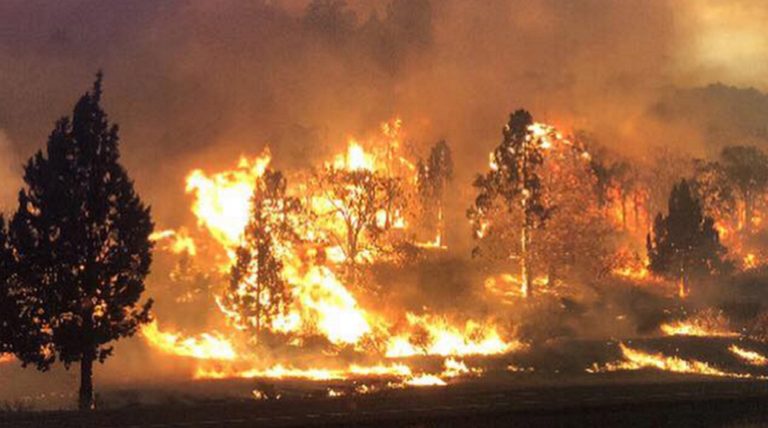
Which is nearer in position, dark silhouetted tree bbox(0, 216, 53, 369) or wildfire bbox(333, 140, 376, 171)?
dark silhouetted tree bbox(0, 216, 53, 369)

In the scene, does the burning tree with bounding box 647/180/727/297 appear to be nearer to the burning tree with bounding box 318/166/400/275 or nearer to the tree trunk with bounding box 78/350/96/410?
the burning tree with bounding box 318/166/400/275

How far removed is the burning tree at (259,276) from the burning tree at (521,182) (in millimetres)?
24724

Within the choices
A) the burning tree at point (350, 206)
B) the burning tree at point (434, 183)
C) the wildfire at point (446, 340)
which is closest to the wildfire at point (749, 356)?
the wildfire at point (446, 340)

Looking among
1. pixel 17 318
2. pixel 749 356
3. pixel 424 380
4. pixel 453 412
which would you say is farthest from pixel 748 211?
pixel 17 318

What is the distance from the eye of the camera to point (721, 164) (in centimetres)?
11006

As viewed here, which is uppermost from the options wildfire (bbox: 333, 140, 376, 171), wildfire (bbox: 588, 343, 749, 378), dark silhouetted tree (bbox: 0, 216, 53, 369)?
wildfire (bbox: 333, 140, 376, 171)

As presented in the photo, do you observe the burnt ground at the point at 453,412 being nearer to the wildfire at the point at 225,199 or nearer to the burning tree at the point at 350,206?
the wildfire at the point at 225,199

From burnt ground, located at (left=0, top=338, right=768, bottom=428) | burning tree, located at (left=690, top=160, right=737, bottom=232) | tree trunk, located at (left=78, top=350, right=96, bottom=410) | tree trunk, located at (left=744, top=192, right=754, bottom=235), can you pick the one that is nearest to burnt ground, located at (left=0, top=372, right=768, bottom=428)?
burnt ground, located at (left=0, top=338, right=768, bottom=428)

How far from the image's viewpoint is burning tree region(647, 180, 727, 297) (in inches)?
2879

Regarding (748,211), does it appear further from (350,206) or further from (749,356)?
(350,206)

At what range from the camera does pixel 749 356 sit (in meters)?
50.0

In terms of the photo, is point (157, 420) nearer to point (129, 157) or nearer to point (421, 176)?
point (129, 157)

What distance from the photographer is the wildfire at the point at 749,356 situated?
158 ft

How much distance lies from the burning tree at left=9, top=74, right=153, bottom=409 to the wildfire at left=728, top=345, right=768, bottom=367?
3994 cm
